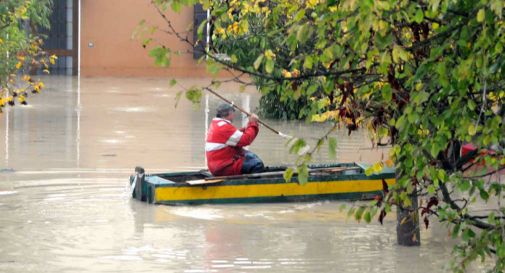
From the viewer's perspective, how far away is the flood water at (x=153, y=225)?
11547 mm

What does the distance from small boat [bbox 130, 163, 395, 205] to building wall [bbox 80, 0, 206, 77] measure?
25830 millimetres

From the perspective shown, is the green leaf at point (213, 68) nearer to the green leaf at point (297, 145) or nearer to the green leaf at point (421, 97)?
the green leaf at point (297, 145)

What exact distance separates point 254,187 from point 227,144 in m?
0.60

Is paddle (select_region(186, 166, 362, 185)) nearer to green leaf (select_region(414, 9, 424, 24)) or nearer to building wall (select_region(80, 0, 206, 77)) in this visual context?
green leaf (select_region(414, 9, 424, 24))

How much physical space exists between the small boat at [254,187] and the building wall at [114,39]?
25830 millimetres

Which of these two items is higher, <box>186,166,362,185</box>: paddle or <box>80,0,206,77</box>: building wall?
<box>80,0,206,77</box>: building wall

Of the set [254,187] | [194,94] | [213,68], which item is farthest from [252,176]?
[213,68]

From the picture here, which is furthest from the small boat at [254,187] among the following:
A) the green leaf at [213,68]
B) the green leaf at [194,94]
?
the green leaf at [213,68]

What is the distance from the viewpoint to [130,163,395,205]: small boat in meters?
14.4

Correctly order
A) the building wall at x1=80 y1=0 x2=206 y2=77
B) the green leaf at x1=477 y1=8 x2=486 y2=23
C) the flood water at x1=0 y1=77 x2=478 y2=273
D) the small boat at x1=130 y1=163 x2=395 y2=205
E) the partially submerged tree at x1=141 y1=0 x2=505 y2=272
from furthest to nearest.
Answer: the building wall at x1=80 y1=0 x2=206 y2=77
the small boat at x1=130 y1=163 x2=395 y2=205
the flood water at x1=0 y1=77 x2=478 y2=273
the partially submerged tree at x1=141 y1=0 x2=505 y2=272
the green leaf at x1=477 y1=8 x2=486 y2=23

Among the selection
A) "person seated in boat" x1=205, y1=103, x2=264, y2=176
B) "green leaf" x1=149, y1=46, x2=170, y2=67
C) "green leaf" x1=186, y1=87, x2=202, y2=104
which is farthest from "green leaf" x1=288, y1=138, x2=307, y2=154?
"person seated in boat" x1=205, y1=103, x2=264, y2=176

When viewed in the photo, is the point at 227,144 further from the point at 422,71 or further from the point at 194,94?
the point at 422,71

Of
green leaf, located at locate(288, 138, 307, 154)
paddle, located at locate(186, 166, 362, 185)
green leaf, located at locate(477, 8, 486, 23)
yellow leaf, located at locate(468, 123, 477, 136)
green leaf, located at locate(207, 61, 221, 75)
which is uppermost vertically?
green leaf, located at locate(477, 8, 486, 23)

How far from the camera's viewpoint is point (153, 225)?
13.3 meters
